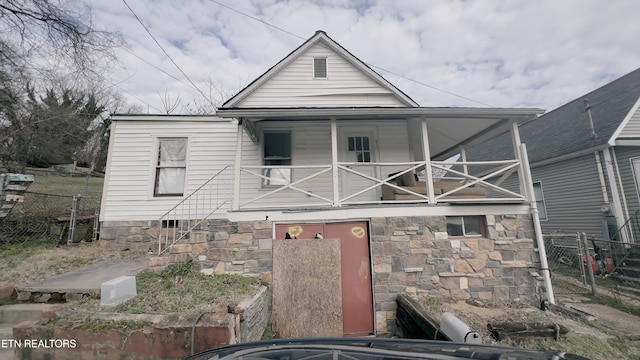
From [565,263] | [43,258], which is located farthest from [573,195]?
[43,258]

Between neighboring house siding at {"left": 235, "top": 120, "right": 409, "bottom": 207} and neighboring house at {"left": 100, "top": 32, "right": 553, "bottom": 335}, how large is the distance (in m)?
0.03

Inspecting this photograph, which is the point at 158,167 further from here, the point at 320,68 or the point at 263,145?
the point at 320,68

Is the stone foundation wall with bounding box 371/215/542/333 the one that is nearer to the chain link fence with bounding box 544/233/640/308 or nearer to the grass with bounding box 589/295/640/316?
the grass with bounding box 589/295/640/316

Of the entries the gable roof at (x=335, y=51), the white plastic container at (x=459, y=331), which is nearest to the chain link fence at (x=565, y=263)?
the gable roof at (x=335, y=51)

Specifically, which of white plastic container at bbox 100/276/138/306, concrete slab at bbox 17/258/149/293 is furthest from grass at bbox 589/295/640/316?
concrete slab at bbox 17/258/149/293

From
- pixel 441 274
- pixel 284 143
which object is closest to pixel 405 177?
pixel 441 274

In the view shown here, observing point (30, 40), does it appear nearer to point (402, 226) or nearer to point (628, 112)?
point (402, 226)

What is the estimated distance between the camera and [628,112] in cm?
805

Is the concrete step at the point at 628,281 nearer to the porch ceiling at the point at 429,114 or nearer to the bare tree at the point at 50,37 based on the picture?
the porch ceiling at the point at 429,114

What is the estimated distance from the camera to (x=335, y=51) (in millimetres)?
8016

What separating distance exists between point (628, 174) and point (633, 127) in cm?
162

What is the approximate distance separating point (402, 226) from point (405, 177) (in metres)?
1.36

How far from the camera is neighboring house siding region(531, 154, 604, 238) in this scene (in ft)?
27.0

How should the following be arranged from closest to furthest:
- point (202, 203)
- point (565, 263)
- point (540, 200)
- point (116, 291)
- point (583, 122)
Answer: point (116, 291)
point (202, 203)
point (565, 263)
point (583, 122)
point (540, 200)
